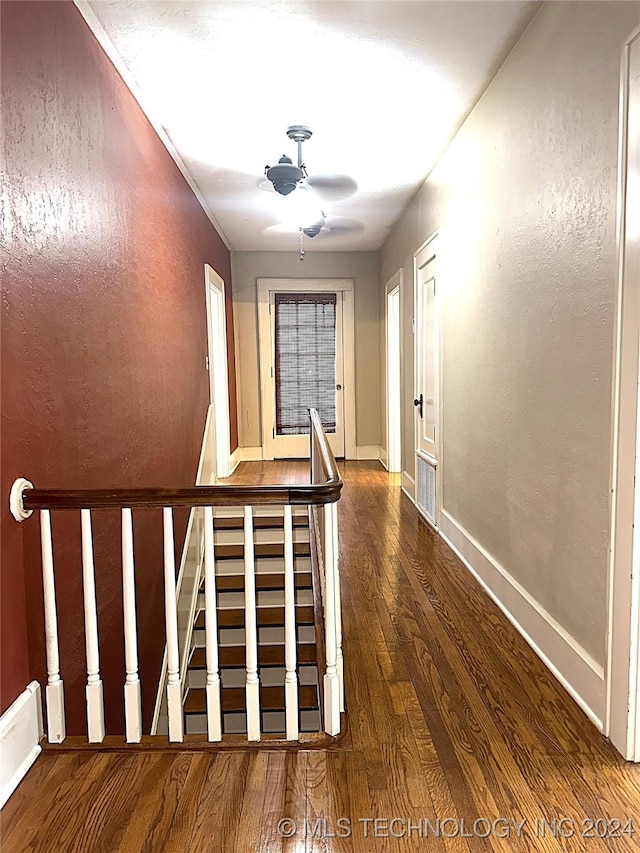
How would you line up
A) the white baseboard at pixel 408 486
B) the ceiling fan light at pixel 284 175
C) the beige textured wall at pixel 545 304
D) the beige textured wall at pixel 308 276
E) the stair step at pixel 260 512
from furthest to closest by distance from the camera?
the beige textured wall at pixel 308 276 → the white baseboard at pixel 408 486 → the stair step at pixel 260 512 → the ceiling fan light at pixel 284 175 → the beige textured wall at pixel 545 304

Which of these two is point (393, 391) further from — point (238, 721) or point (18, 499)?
point (18, 499)

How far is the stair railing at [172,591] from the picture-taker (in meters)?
1.77

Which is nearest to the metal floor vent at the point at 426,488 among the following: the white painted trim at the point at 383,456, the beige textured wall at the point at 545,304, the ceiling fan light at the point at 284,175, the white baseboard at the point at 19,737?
the beige textured wall at the point at 545,304

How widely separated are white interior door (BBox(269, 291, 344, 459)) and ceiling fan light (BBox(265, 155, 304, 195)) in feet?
11.9

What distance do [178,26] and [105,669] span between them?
2.63 meters

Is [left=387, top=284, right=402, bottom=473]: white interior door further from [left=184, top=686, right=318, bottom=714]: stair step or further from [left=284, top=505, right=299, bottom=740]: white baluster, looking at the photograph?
[left=284, top=505, right=299, bottom=740]: white baluster

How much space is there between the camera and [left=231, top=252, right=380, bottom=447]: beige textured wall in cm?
700

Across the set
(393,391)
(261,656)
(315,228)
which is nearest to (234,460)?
(393,391)

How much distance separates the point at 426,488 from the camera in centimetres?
457

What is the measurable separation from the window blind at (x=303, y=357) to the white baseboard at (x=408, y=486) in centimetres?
187

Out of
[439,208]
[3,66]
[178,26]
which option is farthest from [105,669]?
[439,208]

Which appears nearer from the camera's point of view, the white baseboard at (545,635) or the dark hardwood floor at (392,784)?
the dark hardwood floor at (392,784)

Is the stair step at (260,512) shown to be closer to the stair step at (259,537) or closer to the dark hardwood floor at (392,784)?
the stair step at (259,537)

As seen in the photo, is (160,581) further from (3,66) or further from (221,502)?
(3,66)
